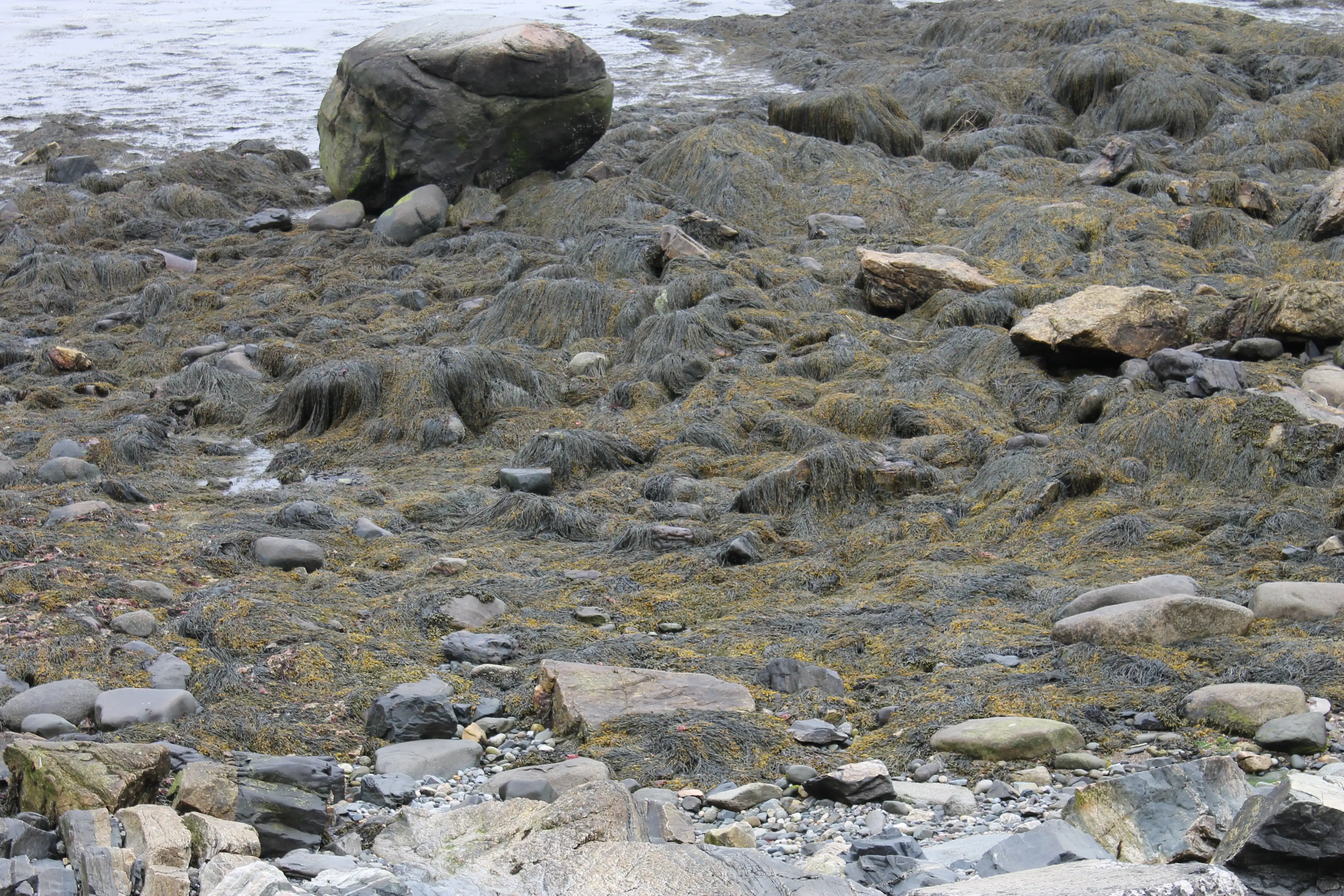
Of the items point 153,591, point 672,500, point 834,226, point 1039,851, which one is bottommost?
point 672,500

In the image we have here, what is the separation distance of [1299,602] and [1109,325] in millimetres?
3326

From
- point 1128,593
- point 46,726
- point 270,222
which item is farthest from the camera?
point 270,222

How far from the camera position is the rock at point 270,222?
39.9ft

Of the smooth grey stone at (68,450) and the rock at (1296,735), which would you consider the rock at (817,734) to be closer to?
the rock at (1296,735)

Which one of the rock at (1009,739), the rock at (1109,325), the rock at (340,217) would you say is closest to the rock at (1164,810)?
the rock at (1009,739)

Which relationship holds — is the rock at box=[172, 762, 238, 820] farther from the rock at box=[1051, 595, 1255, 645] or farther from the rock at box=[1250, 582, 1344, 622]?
the rock at box=[1250, 582, 1344, 622]

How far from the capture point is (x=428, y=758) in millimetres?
3883

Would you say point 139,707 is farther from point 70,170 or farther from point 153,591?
point 70,170

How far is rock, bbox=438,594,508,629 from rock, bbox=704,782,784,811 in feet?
5.60

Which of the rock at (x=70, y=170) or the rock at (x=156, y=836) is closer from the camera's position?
the rock at (x=156, y=836)

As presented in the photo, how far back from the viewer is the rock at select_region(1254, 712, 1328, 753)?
11.7 ft

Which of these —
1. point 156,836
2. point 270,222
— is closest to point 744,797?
point 156,836

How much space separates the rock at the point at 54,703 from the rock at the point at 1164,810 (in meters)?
3.05

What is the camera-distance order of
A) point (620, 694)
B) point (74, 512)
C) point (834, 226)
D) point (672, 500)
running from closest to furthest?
point (620, 694) → point (74, 512) → point (672, 500) → point (834, 226)
